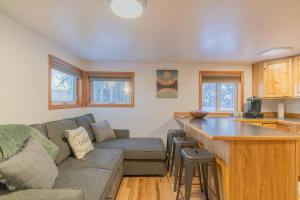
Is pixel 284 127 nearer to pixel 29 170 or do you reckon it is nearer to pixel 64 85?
pixel 29 170

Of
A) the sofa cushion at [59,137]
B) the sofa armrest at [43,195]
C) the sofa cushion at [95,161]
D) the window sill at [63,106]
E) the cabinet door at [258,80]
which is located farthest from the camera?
the cabinet door at [258,80]

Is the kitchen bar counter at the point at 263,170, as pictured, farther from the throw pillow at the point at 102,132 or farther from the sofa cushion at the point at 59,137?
the throw pillow at the point at 102,132

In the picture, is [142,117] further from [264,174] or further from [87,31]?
[264,174]

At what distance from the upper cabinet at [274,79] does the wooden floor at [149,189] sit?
8.06ft

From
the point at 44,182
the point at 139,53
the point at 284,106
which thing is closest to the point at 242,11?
the point at 139,53

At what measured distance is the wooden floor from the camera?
2.56m

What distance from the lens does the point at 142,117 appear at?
4473 millimetres

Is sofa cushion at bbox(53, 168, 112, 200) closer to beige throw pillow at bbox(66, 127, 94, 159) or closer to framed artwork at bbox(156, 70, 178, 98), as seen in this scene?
beige throw pillow at bbox(66, 127, 94, 159)

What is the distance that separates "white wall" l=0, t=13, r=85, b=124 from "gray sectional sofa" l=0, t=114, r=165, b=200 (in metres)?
0.29

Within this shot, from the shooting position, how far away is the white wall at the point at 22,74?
2072 millimetres

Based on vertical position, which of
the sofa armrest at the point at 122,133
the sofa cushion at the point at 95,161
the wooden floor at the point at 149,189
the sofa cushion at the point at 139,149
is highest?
the sofa armrest at the point at 122,133

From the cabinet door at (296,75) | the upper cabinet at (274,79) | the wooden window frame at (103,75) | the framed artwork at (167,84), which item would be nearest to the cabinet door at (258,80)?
the upper cabinet at (274,79)

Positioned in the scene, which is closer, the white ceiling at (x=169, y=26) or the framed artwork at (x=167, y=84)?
the white ceiling at (x=169, y=26)

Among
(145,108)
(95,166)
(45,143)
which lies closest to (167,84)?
(145,108)
